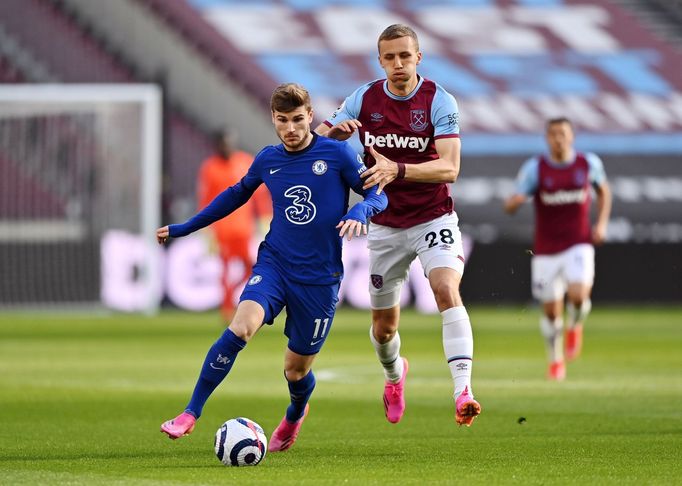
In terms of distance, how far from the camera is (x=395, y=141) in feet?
27.9

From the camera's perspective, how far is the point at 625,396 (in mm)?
10984

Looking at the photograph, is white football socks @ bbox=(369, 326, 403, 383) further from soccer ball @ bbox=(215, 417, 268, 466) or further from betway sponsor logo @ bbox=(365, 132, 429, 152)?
soccer ball @ bbox=(215, 417, 268, 466)

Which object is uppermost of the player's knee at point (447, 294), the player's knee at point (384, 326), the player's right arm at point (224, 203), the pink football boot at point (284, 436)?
the player's right arm at point (224, 203)

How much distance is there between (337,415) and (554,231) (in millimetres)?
4721

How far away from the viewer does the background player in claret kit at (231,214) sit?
1938cm

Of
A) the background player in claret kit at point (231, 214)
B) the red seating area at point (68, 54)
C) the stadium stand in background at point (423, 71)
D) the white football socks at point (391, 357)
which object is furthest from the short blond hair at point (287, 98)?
the red seating area at point (68, 54)

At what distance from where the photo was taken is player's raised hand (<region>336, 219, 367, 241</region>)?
7.20 metres

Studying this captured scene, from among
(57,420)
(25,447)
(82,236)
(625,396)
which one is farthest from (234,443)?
(82,236)

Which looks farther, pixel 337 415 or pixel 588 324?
pixel 588 324

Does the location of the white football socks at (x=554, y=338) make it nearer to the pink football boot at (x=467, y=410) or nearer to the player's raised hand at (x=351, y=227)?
the pink football boot at (x=467, y=410)

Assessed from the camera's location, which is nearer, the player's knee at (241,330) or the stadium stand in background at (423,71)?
the player's knee at (241,330)

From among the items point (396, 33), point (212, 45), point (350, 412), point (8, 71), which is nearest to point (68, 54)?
point (8, 71)

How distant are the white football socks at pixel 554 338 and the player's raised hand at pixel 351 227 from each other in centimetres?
587

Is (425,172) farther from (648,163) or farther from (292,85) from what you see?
(648,163)
